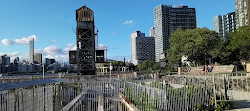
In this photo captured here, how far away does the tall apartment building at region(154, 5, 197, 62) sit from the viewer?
15438cm

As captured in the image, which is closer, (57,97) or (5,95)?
(5,95)

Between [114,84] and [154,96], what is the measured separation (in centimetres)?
522

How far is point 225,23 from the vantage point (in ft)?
590

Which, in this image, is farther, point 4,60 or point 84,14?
point 4,60

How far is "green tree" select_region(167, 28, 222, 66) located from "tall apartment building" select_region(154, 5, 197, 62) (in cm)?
11228

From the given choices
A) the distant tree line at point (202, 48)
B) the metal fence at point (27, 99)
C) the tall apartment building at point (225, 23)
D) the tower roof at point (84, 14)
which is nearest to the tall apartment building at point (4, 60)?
the tower roof at point (84, 14)

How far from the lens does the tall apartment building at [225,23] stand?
166250 mm

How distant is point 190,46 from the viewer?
3484cm

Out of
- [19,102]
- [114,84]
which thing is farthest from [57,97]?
[114,84]

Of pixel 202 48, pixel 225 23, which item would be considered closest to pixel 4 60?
pixel 202 48

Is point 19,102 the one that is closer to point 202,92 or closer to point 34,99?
point 34,99

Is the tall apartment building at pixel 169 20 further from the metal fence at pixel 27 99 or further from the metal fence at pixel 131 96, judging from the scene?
the metal fence at pixel 27 99

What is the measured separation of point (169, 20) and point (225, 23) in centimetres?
5644

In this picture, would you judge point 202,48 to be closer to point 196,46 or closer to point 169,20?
point 196,46
